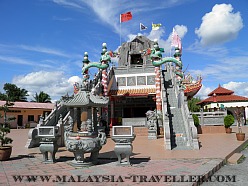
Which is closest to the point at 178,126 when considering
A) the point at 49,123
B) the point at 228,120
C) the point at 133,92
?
the point at 228,120

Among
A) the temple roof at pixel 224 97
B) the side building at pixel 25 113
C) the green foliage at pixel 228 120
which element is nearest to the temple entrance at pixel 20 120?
the side building at pixel 25 113

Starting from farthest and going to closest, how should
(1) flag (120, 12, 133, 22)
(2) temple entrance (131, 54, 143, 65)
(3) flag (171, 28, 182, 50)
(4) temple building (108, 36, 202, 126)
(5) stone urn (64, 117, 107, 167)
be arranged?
(2) temple entrance (131, 54, 143, 65)
(1) flag (120, 12, 133, 22)
(3) flag (171, 28, 182, 50)
(4) temple building (108, 36, 202, 126)
(5) stone urn (64, 117, 107, 167)

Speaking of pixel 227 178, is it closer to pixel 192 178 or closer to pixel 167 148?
pixel 192 178

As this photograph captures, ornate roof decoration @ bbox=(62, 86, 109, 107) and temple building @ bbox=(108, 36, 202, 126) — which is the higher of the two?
temple building @ bbox=(108, 36, 202, 126)

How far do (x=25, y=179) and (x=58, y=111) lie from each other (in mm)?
8848

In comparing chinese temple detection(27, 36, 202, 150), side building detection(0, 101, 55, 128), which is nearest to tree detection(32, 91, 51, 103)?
side building detection(0, 101, 55, 128)

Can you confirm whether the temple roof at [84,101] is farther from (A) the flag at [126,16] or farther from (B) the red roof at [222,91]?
(B) the red roof at [222,91]

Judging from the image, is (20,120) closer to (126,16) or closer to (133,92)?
(133,92)

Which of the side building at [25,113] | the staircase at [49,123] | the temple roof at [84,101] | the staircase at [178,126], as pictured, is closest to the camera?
the temple roof at [84,101]

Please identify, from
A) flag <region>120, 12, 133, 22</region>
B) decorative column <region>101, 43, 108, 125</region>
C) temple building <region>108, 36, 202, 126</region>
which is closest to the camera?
decorative column <region>101, 43, 108, 125</region>

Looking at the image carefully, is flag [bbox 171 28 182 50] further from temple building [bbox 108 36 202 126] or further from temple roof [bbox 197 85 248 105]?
temple roof [bbox 197 85 248 105]

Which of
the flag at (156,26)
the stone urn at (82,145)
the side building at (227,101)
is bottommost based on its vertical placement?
the stone urn at (82,145)

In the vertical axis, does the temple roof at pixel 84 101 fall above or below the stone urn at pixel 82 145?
above

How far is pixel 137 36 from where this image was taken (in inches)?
1083
